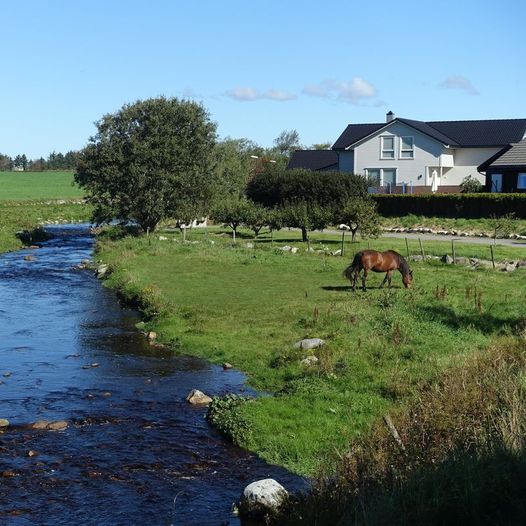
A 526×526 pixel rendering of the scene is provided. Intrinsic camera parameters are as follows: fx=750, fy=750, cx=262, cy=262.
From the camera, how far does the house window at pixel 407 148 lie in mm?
84062

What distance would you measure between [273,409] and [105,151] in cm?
4470

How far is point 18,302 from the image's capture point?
3397 centimetres

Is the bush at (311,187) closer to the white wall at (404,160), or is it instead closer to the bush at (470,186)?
the bush at (470,186)

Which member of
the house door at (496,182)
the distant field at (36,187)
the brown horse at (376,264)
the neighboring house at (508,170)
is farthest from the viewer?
the distant field at (36,187)

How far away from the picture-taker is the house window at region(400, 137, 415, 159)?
84062mm

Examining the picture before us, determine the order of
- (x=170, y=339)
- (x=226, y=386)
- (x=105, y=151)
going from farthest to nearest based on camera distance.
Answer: (x=105, y=151)
(x=170, y=339)
(x=226, y=386)

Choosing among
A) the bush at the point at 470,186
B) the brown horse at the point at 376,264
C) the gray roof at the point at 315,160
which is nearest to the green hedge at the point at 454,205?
the bush at the point at 470,186

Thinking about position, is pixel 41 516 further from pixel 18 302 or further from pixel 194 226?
pixel 194 226

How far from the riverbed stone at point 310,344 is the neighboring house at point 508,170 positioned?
173 feet

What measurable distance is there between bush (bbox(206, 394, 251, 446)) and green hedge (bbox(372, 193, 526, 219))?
48.8m

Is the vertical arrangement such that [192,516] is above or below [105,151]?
below

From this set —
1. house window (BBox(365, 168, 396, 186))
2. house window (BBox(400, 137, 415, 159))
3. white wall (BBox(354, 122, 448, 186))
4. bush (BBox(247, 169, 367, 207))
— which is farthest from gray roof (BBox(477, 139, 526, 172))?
house window (BBox(365, 168, 396, 186))

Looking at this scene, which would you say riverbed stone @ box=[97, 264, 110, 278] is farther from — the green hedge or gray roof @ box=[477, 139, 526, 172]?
gray roof @ box=[477, 139, 526, 172]

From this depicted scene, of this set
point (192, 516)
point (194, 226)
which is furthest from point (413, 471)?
point (194, 226)
